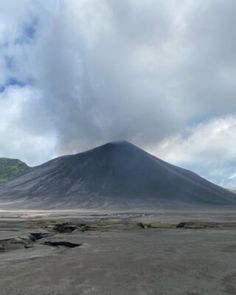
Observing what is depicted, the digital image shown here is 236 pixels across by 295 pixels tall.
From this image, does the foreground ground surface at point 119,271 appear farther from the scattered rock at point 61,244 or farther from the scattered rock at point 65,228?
the scattered rock at point 65,228

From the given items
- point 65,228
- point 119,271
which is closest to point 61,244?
point 119,271

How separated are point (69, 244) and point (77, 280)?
13.9m

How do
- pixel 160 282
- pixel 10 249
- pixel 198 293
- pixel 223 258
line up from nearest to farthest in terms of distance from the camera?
pixel 198 293, pixel 160 282, pixel 223 258, pixel 10 249

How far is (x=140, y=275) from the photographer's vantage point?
682 inches

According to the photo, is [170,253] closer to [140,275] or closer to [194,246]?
[194,246]

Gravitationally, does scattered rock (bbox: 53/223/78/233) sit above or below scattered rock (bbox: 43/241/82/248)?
above

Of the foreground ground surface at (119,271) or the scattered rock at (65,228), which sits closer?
the foreground ground surface at (119,271)

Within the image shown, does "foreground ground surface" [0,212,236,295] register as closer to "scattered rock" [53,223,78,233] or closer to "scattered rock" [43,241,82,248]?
"scattered rock" [43,241,82,248]

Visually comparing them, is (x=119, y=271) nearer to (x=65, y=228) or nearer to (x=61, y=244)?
(x=61, y=244)

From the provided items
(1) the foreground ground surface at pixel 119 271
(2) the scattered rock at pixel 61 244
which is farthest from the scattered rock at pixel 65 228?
(1) the foreground ground surface at pixel 119 271

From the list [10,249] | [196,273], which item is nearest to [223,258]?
[196,273]

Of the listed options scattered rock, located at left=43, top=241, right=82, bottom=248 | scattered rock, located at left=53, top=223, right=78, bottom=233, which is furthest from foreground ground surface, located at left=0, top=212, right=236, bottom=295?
scattered rock, located at left=53, top=223, right=78, bottom=233

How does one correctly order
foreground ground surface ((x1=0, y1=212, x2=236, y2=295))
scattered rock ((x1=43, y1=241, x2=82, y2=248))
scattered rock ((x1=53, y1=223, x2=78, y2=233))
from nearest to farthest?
foreground ground surface ((x1=0, y1=212, x2=236, y2=295)) < scattered rock ((x1=43, y1=241, x2=82, y2=248)) < scattered rock ((x1=53, y1=223, x2=78, y2=233))

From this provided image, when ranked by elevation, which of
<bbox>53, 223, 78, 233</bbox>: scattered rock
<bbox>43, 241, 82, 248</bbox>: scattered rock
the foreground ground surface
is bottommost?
the foreground ground surface
